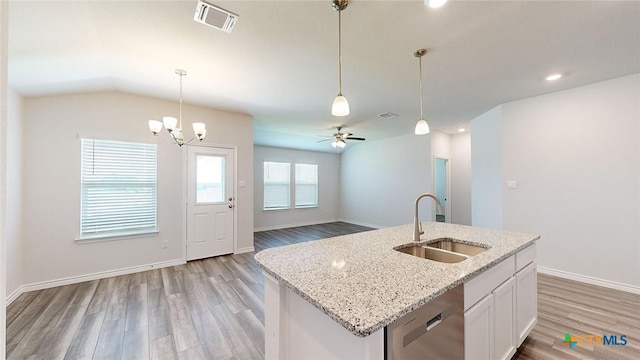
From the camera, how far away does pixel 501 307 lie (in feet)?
5.28

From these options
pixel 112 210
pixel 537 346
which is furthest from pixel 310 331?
pixel 112 210

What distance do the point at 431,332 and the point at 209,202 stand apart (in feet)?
13.5

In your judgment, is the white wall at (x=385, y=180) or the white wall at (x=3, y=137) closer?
the white wall at (x=3, y=137)

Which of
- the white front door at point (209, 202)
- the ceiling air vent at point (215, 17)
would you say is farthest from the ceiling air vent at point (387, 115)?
the ceiling air vent at point (215, 17)

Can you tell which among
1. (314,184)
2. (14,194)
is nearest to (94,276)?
(14,194)

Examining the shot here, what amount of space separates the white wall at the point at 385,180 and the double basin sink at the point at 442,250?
166 inches

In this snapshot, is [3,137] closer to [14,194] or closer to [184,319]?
[184,319]

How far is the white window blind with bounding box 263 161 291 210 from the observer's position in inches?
282

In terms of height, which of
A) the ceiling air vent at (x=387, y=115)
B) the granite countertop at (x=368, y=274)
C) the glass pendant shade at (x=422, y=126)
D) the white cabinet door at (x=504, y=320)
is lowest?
the white cabinet door at (x=504, y=320)

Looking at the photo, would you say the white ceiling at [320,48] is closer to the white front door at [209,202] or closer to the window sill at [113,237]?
the white front door at [209,202]

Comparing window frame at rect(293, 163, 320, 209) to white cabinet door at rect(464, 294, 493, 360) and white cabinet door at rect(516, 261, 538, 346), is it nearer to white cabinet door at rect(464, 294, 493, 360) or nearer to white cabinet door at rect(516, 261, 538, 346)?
white cabinet door at rect(516, 261, 538, 346)

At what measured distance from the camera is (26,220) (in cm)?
304

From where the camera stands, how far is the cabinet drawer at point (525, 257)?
182 centimetres

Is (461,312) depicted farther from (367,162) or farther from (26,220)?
(367,162)
